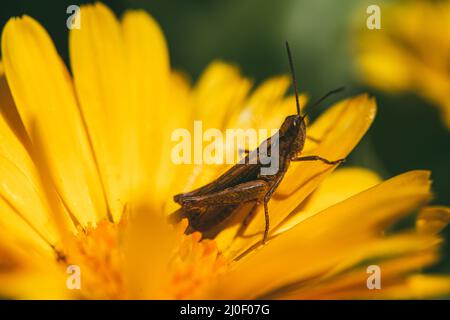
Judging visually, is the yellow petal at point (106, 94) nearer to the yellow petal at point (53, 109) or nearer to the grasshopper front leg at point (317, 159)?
the yellow petal at point (53, 109)

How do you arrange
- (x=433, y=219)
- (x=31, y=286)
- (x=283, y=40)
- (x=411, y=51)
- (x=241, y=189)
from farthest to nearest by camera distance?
(x=411, y=51)
(x=283, y=40)
(x=241, y=189)
(x=433, y=219)
(x=31, y=286)

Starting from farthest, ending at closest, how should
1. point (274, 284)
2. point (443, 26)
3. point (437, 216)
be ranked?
point (443, 26) → point (437, 216) → point (274, 284)

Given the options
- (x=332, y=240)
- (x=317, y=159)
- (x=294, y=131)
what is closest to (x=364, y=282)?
(x=332, y=240)

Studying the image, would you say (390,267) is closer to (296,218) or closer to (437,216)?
(437,216)

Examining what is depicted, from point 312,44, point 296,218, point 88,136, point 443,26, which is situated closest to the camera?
point 296,218

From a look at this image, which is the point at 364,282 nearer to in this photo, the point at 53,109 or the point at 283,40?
the point at 53,109
